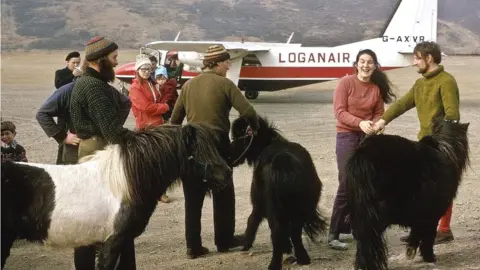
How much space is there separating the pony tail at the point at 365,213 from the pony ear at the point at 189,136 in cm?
118

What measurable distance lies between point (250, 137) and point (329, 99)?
17.7 m

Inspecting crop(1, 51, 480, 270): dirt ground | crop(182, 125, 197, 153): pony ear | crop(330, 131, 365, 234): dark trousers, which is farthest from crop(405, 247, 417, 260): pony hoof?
crop(182, 125, 197, 153): pony ear

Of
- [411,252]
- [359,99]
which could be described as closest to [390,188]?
[411,252]

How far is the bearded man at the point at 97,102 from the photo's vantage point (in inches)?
155

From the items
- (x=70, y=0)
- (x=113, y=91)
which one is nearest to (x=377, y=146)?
(x=113, y=91)

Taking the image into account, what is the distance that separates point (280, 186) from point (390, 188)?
81 centimetres

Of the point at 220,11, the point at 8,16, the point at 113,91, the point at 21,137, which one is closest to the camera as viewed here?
the point at 113,91

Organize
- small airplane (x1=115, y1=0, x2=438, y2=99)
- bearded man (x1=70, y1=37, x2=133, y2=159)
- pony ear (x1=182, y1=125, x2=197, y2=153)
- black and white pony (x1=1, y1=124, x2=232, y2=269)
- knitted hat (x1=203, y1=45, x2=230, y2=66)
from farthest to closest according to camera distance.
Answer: small airplane (x1=115, y1=0, x2=438, y2=99), knitted hat (x1=203, y1=45, x2=230, y2=66), bearded man (x1=70, y1=37, x2=133, y2=159), pony ear (x1=182, y1=125, x2=197, y2=153), black and white pony (x1=1, y1=124, x2=232, y2=269)

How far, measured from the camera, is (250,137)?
15.9 ft

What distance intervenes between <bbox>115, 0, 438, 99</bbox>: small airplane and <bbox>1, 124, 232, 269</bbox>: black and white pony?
55.0 feet

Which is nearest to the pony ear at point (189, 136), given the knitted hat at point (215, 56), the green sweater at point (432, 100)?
the knitted hat at point (215, 56)

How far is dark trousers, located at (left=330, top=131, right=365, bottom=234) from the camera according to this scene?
523 cm

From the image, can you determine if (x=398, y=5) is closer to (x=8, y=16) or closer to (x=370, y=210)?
(x=370, y=210)

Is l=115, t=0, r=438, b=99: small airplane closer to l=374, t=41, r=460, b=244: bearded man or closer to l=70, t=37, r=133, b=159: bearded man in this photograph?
l=374, t=41, r=460, b=244: bearded man
